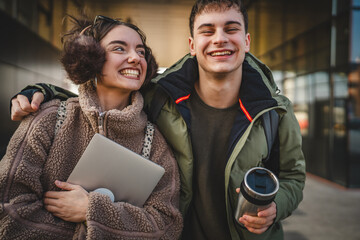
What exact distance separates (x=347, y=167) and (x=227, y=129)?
221 inches

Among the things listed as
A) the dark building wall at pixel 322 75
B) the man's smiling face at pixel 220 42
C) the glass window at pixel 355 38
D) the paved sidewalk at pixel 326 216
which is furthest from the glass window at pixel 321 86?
the man's smiling face at pixel 220 42

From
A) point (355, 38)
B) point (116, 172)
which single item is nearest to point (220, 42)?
point (116, 172)

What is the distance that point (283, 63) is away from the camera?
943 centimetres

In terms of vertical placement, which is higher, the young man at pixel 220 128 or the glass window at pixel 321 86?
the glass window at pixel 321 86

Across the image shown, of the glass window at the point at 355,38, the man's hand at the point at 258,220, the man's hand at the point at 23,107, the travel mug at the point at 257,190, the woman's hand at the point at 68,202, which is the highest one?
the glass window at the point at 355,38

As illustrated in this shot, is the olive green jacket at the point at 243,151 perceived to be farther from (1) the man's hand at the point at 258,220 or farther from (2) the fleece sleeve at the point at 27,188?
(2) the fleece sleeve at the point at 27,188

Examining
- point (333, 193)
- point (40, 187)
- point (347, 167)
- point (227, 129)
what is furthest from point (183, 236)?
point (347, 167)

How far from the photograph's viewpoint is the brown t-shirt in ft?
6.22

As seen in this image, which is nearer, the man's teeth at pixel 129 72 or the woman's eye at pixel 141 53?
the man's teeth at pixel 129 72

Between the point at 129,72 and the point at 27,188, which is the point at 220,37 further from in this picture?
the point at 27,188

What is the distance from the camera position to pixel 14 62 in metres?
A: 6.90

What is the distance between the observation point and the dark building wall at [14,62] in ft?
21.5

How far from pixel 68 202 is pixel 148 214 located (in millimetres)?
437

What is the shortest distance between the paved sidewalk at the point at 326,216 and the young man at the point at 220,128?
97.2 inches
